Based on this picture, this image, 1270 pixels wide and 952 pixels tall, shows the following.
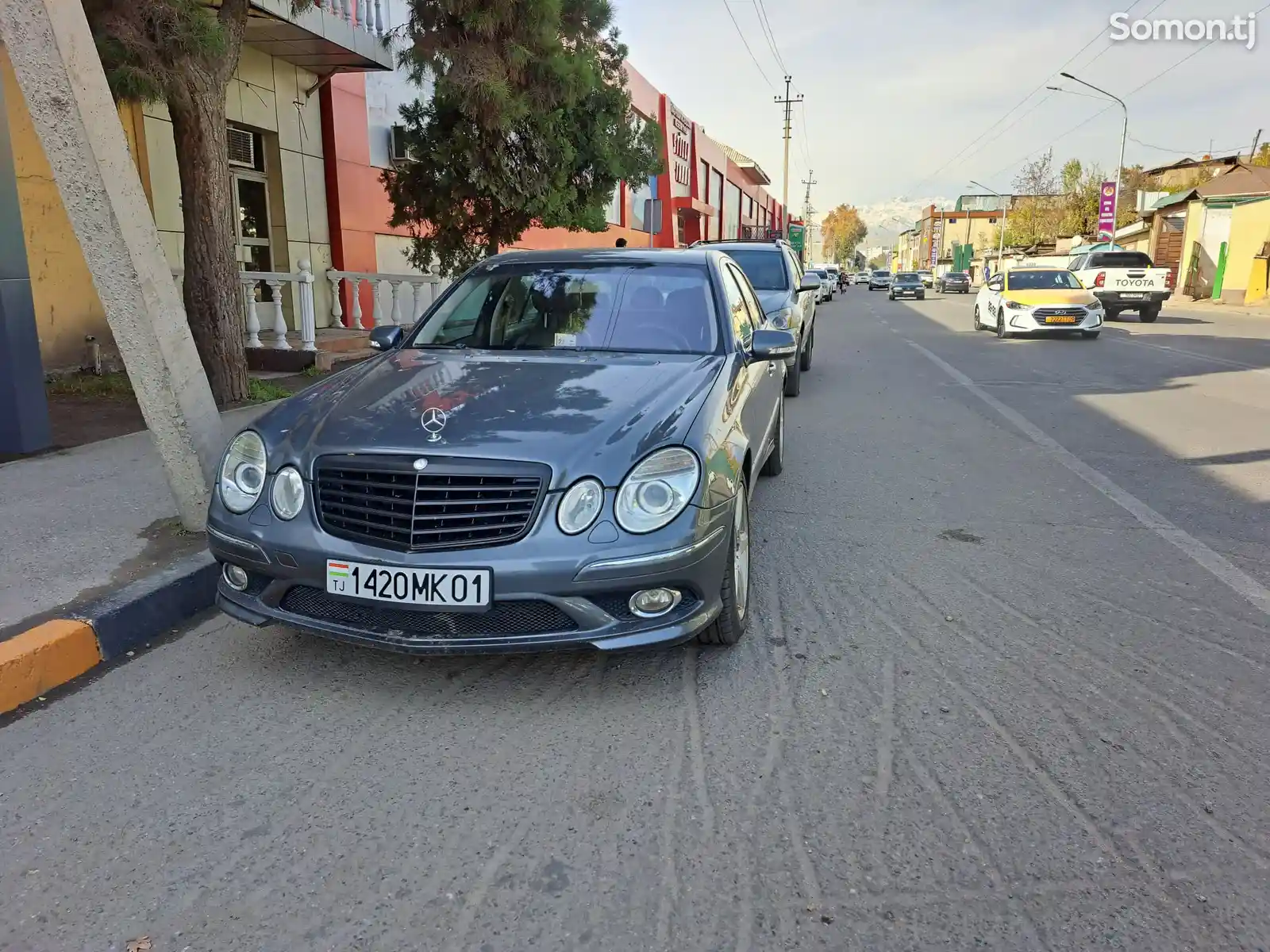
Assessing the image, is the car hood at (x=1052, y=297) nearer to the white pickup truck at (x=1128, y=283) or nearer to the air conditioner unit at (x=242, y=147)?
the white pickup truck at (x=1128, y=283)

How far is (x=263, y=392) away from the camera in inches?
349

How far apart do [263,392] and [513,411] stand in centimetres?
636

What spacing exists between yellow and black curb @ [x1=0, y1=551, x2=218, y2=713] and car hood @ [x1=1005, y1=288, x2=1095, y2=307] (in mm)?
16396

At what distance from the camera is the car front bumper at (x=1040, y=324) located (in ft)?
55.2

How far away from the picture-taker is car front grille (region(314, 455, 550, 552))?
9.85ft

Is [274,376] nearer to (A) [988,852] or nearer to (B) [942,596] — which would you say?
(B) [942,596]

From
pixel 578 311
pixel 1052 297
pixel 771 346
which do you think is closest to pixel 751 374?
pixel 771 346

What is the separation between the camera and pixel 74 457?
6.40 m

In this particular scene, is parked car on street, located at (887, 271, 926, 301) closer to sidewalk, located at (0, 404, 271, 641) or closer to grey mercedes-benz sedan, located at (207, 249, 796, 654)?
sidewalk, located at (0, 404, 271, 641)

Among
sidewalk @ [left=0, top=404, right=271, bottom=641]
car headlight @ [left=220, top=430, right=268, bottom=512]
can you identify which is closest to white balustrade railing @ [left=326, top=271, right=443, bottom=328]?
sidewalk @ [left=0, top=404, right=271, bottom=641]

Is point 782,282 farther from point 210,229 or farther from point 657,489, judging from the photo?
point 657,489

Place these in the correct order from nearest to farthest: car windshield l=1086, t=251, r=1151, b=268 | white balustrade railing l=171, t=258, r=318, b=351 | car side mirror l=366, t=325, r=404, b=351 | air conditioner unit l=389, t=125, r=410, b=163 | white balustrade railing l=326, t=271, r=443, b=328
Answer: car side mirror l=366, t=325, r=404, b=351 → white balustrade railing l=171, t=258, r=318, b=351 → air conditioner unit l=389, t=125, r=410, b=163 → white balustrade railing l=326, t=271, r=443, b=328 → car windshield l=1086, t=251, r=1151, b=268

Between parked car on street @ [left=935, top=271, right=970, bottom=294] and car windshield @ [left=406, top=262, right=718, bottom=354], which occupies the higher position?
parked car on street @ [left=935, top=271, right=970, bottom=294]

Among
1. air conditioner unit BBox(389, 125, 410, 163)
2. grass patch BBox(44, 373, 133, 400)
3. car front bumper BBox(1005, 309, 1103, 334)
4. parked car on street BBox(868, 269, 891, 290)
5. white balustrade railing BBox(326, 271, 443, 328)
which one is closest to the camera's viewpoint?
grass patch BBox(44, 373, 133, 400)
